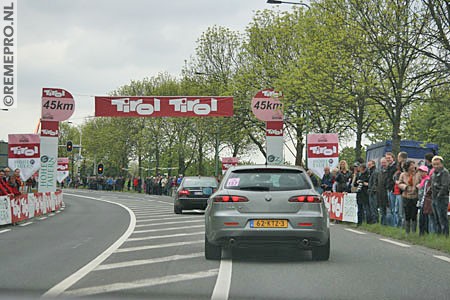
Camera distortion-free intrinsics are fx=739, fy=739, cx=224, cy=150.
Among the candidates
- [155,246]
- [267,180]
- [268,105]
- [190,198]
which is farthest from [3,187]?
[268,105]

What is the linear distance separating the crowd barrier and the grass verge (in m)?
9.66

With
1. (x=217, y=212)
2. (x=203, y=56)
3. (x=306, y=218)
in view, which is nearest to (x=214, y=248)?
(x=217, y=212)

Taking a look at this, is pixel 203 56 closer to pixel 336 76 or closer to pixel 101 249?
pixel 336 76

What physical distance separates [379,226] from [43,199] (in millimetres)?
13744

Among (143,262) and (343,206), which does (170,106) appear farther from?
(143,262)

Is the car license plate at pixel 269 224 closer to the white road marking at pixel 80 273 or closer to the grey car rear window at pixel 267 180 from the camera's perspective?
the grey car rear window at pixel 267 180

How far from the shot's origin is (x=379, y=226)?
58.5ft

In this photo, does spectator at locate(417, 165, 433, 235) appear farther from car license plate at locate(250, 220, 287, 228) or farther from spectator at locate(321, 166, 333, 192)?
spectator at locate(321, 166, 333, 192)

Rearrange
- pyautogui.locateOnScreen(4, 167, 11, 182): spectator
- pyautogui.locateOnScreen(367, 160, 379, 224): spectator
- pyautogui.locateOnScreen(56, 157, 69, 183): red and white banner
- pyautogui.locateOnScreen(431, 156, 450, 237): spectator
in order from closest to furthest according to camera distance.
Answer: pyautogui.locateOnScreen(431, 156, 450, 237): spectator
pyautogui.locateOnScreen(367, 160, 379, 224): spectator
pyautogui.locateOnScreen(4, 167, 11, 182): spectator
pyautogui.locateOnScreen(56, 157, 69, 183): red and white banner

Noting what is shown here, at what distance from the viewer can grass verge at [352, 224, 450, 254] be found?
1330 cm

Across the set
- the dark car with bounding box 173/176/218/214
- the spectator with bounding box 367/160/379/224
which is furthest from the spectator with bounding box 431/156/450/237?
the dark car with bounding box 173/176/218/214

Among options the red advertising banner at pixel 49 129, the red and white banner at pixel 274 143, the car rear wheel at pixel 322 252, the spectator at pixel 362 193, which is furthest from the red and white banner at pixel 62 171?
the car rear wheel at pixel 322 252

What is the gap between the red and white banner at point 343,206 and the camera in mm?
20048

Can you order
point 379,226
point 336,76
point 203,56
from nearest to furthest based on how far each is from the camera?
point 379,226, point 336,76, point 203,56
